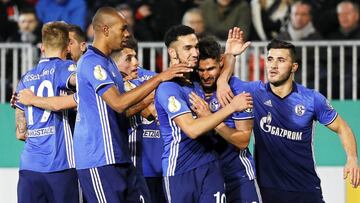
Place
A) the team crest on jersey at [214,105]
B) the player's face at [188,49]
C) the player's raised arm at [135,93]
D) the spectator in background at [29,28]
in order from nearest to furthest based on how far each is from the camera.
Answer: the player's raised arm at [135,93], the player's face at [188,49], the team crest on jersey at [214,105], the spectator in background at [29,28]

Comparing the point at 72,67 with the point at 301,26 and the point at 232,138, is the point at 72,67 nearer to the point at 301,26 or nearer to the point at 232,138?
the point at 232,138

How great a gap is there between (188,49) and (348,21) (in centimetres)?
641

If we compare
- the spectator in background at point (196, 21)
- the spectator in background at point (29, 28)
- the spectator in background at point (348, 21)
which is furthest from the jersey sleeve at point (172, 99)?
the spectator in background at point (29, 28)

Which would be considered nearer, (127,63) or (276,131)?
(276,131)

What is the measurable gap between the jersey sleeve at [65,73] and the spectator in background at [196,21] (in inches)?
215

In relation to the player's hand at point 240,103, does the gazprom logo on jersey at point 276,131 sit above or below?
below

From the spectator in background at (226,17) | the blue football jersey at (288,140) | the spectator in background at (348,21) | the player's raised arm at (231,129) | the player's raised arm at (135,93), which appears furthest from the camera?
the spectator in background at (226,17)

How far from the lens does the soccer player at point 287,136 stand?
1105 cm

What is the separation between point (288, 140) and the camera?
11047 mm

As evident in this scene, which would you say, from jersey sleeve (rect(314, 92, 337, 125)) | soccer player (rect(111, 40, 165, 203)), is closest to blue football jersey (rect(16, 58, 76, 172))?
soccer player (rect(111, 40, 165, 203))

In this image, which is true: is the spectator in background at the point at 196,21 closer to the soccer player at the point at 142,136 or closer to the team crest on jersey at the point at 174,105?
the soccer player at the point at 142,136

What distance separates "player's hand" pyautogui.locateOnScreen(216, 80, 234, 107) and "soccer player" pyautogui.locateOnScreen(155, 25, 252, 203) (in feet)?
0.83

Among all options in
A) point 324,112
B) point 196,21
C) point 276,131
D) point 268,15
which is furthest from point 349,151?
point 268,15

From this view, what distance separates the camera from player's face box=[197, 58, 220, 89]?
1020 centimetres
